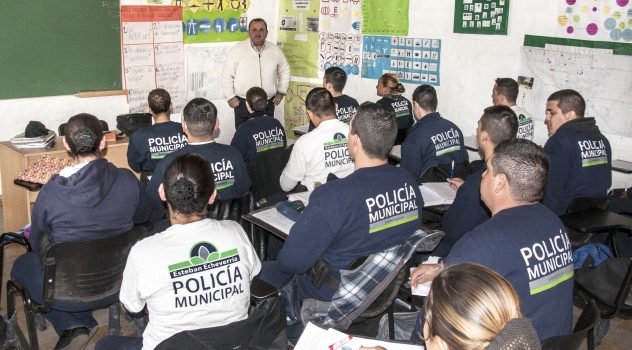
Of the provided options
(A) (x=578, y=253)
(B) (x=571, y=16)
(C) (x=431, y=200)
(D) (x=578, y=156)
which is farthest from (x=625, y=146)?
(C) (x=431, y=200)

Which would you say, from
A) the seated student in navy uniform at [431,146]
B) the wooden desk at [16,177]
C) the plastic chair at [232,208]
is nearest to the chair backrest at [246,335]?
the plastic chair at [232,208]

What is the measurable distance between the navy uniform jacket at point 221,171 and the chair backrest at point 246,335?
172 cm

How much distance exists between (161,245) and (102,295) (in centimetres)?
100

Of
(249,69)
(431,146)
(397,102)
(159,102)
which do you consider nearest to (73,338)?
(159,102)

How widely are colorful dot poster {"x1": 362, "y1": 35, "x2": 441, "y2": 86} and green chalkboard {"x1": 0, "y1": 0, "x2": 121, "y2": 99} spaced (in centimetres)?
284

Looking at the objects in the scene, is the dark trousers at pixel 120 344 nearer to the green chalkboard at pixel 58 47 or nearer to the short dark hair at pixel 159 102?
the short dark hair at pixel 159 102

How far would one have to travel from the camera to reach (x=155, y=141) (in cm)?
471

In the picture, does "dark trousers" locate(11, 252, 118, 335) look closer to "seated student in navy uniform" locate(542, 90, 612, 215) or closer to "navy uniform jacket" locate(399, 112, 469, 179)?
"navy uniform jacket" locate(399, 112, 469, 179)

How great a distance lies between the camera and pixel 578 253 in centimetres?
364

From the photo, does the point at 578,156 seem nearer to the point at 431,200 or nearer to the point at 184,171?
the point at 431,200

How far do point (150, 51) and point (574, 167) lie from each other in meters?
5.01

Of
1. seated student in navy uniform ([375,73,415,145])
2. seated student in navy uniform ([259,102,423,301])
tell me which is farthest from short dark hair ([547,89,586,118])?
seated student in navy uniform ([375,73,415,145])

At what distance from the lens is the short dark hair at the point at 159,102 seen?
4.81 meters

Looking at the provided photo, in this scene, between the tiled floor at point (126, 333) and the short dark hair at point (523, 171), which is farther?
the tiled floor at point (126, 333)
